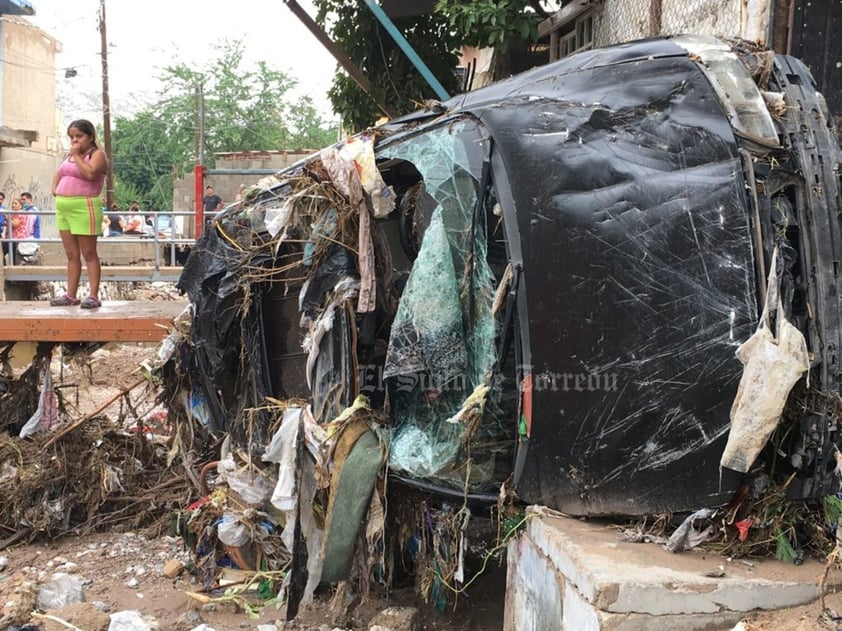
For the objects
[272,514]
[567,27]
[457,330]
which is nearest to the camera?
[457,330]

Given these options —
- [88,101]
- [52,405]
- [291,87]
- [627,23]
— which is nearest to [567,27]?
[627,23]

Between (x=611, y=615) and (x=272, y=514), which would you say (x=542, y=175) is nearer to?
(x=611, y=615)

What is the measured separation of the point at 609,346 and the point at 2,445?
4640 millimetres

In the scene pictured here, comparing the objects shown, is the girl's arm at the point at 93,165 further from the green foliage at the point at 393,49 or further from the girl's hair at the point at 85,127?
the green foliage at the point at 393,49

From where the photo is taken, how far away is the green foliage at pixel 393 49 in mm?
8969

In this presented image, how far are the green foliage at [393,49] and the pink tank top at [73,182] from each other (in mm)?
3715

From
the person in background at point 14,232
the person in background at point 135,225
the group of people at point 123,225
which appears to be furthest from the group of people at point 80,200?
the person in background at point 135,225

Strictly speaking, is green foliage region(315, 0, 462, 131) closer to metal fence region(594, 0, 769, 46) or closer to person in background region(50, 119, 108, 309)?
metal fence region(594, 0, 769, 46)

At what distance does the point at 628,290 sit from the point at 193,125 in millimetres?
36853

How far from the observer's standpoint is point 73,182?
6133mm

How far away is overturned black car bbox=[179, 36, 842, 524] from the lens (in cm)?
257

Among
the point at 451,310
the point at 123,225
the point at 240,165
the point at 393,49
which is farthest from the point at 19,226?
the point at 451,310

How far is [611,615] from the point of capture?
2246 mm

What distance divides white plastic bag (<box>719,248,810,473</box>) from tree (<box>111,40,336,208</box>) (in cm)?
3505
